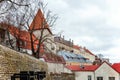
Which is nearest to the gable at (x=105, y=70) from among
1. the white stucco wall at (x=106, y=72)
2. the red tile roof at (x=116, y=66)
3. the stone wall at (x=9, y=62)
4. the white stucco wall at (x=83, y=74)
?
the white stucco wall at (x=106, y=72)

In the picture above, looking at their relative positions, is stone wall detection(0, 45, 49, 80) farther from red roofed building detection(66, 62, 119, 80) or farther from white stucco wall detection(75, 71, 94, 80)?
white stucco wall detection(75, 71, 94, 80)

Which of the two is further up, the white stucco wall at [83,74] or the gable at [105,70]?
the gable at [105,70]

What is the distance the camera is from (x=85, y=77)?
2633 inches

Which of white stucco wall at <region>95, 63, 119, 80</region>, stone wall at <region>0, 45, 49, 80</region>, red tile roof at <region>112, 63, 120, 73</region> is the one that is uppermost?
red tile roof at <region>112, 63, 120, 73</region>

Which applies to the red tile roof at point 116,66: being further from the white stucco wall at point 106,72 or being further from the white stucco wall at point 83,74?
the white stucco wall at point 83,74

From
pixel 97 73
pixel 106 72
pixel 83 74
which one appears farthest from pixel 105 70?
pixel 83 74

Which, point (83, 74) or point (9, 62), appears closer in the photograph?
point (9, 62)

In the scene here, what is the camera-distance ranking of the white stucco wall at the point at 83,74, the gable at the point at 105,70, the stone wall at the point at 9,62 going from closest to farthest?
the stone wall at the point at 9,62, the gable at the point at 105,70, the white stucco wall at the point at 83,74

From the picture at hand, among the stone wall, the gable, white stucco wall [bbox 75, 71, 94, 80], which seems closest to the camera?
the stone wall

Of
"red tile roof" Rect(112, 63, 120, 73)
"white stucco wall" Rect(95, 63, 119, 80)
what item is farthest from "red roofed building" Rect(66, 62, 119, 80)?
"red tile roof" Rect(112, 63, 120, 73)

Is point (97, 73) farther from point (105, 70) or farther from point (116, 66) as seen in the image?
point (116, 66)

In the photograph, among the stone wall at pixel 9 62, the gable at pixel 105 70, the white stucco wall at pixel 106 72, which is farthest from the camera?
the gable at pixel 105 70

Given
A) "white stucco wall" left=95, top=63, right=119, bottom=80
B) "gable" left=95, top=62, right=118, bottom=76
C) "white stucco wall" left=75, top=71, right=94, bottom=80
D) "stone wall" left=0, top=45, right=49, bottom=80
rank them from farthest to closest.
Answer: "white stucco wall" left=75, top=71, right=94, bottom=80, "gable" left=95, top=62, right=118, bottom=76, "white stucco wall" left=95, top=63, right=119, bottom=80, "stone wall" left=0, top=45, right=49, bottom=80

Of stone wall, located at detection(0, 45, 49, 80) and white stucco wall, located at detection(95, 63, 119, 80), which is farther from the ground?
white stucco wall, located at detection(95, 63, 119, 80)
